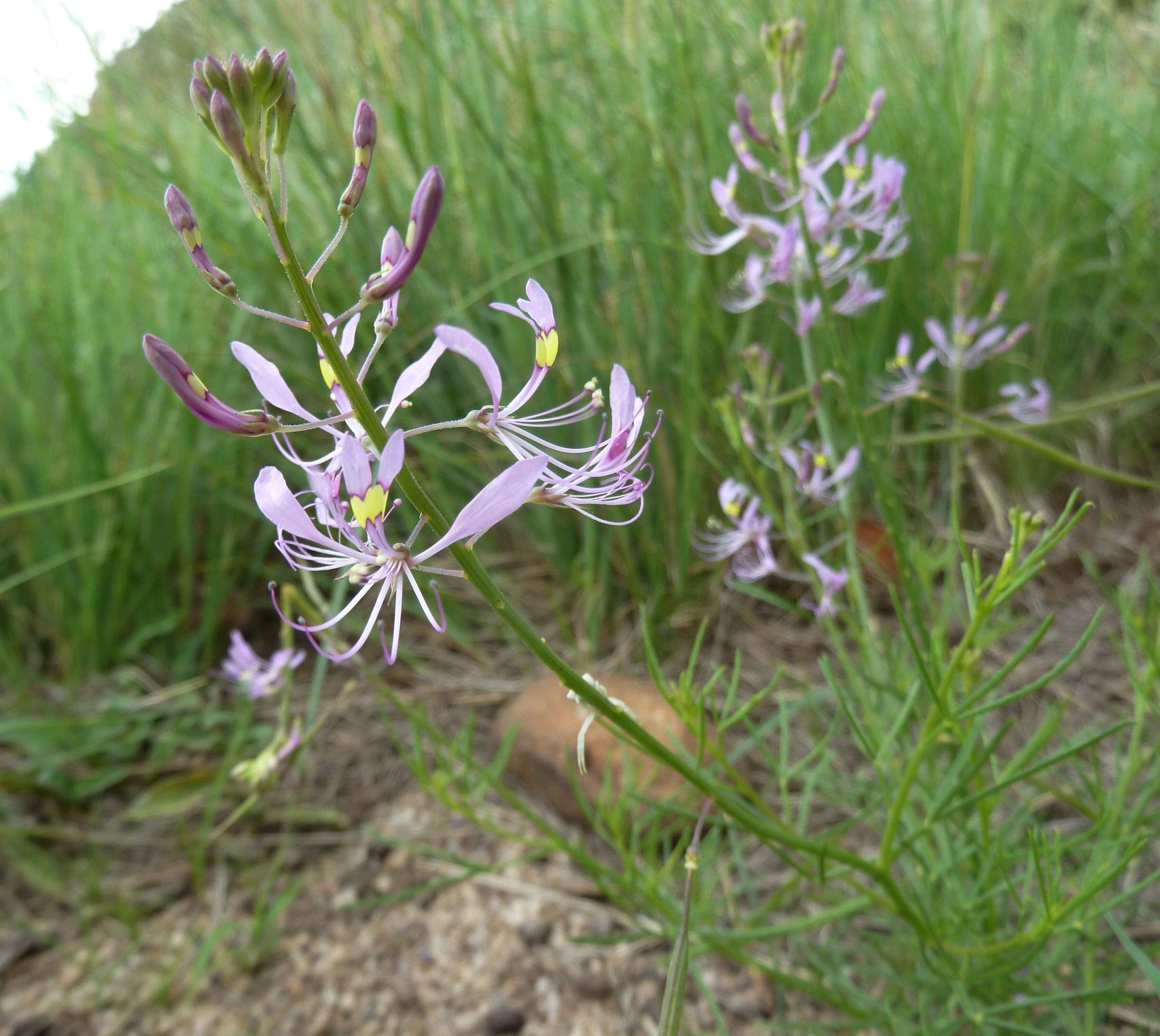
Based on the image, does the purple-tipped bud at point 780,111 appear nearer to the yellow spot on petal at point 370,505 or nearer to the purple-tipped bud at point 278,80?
the purple-tipped bud at point 278,80

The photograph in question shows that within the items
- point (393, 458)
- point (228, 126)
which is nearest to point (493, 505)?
point (393, 458)

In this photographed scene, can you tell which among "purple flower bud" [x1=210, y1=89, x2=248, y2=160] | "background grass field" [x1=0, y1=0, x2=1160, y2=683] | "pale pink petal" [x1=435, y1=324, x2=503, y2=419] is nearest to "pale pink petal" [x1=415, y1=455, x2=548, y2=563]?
"pale pink petal" [x1=435, y1=324, x2=503, y2=419]

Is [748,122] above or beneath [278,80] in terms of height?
beneath

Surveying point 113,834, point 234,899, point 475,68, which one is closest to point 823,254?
point 475,68

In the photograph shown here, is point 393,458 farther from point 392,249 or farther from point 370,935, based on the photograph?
point 370,935

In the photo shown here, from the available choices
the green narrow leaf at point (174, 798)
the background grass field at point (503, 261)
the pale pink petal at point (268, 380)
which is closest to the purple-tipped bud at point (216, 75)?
the pale pink petal at point (268, 380)

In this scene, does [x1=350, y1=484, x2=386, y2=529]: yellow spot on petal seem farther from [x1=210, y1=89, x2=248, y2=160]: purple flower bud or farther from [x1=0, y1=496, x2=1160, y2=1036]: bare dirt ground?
[x1=0, y1=496, x2=1160, y2=1036]: bare dirt ground
